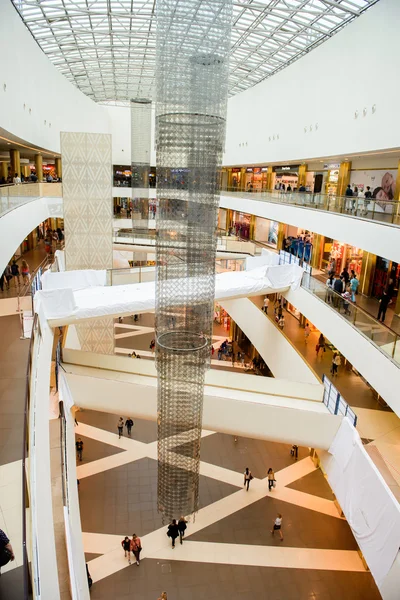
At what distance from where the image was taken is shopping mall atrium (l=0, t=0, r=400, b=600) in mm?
6961

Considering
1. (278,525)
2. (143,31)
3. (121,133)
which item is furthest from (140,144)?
(278,525)

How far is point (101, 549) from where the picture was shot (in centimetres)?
1105

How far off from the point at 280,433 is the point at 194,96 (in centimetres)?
856

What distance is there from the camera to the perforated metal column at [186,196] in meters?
6.63

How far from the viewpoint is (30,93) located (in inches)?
771

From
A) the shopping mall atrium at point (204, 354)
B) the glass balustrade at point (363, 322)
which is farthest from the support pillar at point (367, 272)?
the glass balustrade at point (363, 322)

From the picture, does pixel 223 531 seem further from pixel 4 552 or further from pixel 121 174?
pixel 121 174

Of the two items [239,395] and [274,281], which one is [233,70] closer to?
[274,281]

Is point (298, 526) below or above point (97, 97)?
below

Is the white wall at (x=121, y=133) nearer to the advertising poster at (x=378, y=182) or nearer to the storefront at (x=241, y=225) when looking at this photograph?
the storefront at (x=241, y=225)

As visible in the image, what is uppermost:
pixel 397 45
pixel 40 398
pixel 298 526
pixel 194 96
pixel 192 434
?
pixel 397 45

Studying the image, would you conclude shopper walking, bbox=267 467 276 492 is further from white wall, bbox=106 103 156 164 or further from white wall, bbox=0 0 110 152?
white wall, bbox=106 103 156 164

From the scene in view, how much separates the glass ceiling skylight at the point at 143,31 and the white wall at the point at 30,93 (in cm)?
211

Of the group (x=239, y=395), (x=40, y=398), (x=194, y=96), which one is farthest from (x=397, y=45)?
(x=40, y=398)
